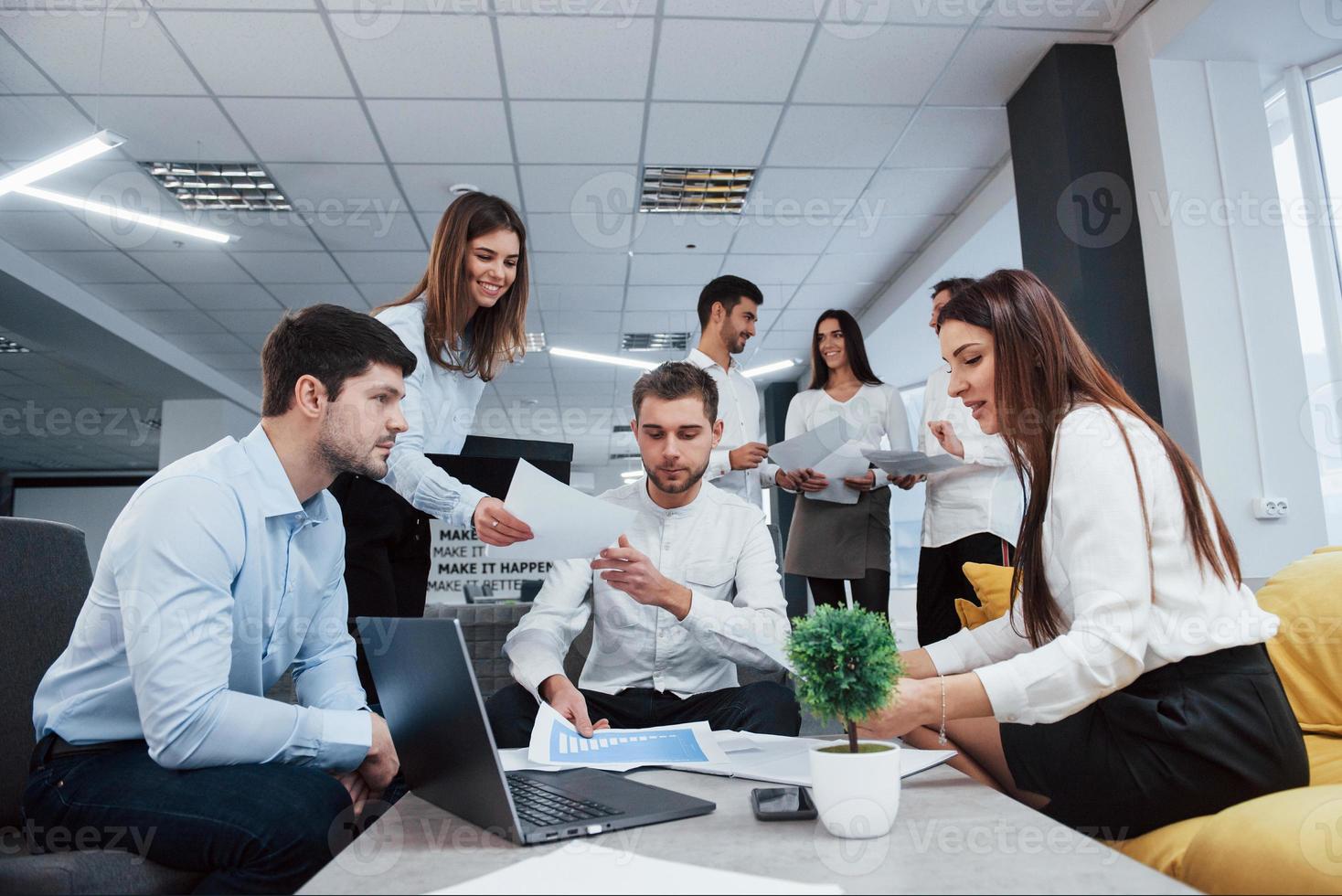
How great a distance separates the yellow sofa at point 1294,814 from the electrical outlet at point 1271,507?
1670mm

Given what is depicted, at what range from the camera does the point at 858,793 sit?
2.54ft

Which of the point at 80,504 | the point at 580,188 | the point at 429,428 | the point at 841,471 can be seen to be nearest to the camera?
the point at 429,428

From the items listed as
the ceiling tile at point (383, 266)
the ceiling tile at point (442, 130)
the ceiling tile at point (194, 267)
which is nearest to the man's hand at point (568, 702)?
the ceiling tile at point (442, 130)

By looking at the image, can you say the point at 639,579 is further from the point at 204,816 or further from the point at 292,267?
the point at 292,267

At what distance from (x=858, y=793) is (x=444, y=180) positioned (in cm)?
424

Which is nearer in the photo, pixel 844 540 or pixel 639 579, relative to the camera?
pixel 639 579

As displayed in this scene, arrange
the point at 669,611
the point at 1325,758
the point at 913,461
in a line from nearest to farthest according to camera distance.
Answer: the point at 1325,758, the point at 669,611, the point at 913,461

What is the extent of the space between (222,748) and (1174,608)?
1.14m

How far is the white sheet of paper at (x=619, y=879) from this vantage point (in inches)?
25.4

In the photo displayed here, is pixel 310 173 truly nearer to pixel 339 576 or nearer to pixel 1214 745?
pixel 339 576

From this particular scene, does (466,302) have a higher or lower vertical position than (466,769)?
higher

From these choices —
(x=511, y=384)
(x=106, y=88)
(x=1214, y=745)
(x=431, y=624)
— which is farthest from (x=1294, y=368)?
(x=511, y=384)

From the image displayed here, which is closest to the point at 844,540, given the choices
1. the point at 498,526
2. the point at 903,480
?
the point at 903,480

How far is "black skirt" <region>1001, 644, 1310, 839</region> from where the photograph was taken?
3.39ft
